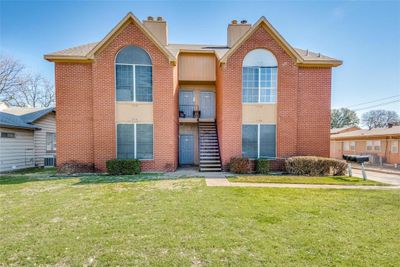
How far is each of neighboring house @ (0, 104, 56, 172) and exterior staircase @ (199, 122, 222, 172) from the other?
1179 centimetres

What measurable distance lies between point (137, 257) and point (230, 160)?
9.12 metres

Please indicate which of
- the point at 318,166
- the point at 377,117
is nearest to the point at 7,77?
the point at 318,166

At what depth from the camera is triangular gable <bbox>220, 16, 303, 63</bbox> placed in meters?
11.9

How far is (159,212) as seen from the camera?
532 centimetres

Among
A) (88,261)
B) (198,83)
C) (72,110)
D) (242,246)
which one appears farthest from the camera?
(198,83)

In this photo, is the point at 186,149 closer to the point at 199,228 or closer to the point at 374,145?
the point at 199,228

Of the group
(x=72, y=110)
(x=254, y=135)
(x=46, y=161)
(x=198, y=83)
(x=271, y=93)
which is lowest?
(x=46, y=161)

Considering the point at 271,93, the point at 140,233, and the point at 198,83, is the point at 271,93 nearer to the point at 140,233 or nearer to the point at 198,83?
the point at 198,83

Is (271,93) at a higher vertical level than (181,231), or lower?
higher

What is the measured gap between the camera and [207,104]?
15406mm

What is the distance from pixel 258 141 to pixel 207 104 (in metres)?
4.99

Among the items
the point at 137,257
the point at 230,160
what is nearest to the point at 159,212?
the point at 137,257

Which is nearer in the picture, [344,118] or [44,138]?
[44,138]

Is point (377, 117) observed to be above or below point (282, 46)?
below
